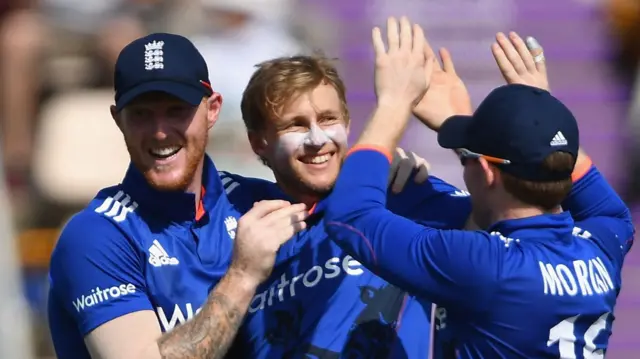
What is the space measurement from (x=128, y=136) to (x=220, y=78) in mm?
3836

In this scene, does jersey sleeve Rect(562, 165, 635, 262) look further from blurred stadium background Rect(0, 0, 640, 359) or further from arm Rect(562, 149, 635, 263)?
blurred stadium background Rect(0, 0, 640, 359)

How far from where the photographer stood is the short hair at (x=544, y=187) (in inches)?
131

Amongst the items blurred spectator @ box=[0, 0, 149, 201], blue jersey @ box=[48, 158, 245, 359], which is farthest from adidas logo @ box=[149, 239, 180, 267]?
blurred spectator @ box=[0, 0, 149, 201]

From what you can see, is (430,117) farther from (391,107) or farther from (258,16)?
(258,16)

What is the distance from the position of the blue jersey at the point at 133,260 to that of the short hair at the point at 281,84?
1.06 ft

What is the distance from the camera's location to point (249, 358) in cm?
377

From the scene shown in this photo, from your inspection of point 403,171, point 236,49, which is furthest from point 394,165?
point 236,49

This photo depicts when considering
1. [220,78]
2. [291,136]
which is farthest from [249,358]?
[220,78]

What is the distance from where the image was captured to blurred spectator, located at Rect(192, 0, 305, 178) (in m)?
7.44

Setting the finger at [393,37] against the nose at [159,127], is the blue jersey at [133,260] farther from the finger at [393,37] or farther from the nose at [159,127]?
the finger at [393,37]

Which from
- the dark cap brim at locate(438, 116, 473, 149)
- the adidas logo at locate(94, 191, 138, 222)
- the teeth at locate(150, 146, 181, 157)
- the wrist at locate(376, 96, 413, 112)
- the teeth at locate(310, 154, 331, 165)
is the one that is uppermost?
the wrist at locate(376, 96, 413, 112)

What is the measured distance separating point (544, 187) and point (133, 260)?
1228 millimetres

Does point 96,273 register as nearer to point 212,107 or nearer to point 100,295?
point 100,295

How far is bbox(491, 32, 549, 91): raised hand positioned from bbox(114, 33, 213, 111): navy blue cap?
3.03 ft
